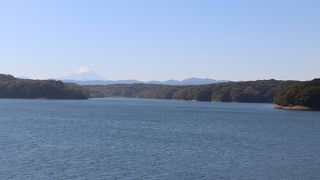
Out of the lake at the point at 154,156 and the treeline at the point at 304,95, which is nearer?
the lake at the point at 154,156

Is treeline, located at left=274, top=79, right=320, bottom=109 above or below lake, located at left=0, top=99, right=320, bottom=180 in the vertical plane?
above

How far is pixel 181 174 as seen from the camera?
3691cm

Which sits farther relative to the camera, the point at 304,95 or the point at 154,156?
the point at 304,95

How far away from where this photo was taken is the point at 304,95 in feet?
476

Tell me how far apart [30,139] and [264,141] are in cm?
2547

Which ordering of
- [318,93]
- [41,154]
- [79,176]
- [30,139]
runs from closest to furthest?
[79,176]
[41,154]
[30,139]
[318,93]

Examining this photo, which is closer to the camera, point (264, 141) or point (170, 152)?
point (170, 152)

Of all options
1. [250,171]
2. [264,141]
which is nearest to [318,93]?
[264,141]

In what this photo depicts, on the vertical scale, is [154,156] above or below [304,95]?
below

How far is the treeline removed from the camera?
143 metres

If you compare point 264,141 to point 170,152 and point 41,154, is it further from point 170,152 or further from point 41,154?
point 41,154

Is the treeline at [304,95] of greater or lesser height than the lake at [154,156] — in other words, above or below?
above

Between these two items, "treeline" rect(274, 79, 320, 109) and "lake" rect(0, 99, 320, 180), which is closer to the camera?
"lake" rect(0, 99, 320, 180)

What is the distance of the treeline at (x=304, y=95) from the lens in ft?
470
